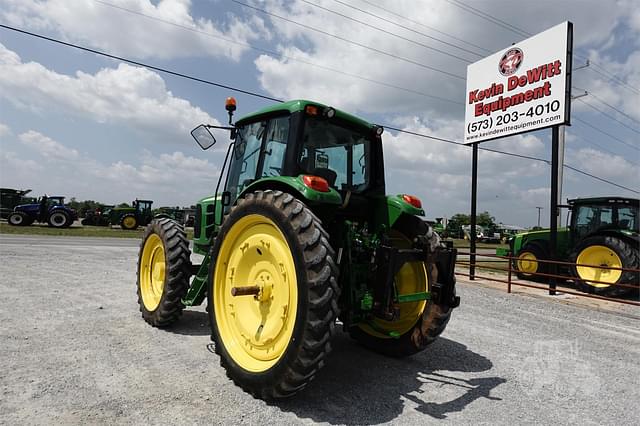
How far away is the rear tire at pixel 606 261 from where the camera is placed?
30.8 feet

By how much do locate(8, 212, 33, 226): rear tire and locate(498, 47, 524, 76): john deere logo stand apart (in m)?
26.9

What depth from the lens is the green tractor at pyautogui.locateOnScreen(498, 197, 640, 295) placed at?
951 cm

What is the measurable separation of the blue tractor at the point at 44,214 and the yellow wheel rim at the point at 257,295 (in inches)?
1044

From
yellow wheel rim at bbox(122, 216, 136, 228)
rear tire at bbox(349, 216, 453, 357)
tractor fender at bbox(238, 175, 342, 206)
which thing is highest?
tractor fender at bbox(238, 175, 342, 206)

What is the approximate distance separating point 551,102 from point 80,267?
11.5m

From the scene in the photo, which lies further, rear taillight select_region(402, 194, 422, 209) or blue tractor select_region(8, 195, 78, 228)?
blue tractor select_region(8, 195, 78, 228)

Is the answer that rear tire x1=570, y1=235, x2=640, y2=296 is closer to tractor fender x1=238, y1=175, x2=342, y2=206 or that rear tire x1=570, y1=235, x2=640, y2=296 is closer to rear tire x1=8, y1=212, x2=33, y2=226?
tractor fender x1=238, y1=175, x2=342, y2=206

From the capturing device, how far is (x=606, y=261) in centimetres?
998

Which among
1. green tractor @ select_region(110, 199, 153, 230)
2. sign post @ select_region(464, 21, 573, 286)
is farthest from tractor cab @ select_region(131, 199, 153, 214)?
sign post @ select_region(464, 21, 573, 286)

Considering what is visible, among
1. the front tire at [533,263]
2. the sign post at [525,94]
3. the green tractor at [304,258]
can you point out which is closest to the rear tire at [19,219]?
the green tractor at [304,258]

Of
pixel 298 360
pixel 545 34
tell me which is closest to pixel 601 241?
pixel 545 34

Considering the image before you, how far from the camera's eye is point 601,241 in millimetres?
10016

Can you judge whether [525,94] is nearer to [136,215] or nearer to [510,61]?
[510,61]

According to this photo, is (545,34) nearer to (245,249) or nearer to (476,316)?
(476,316)
